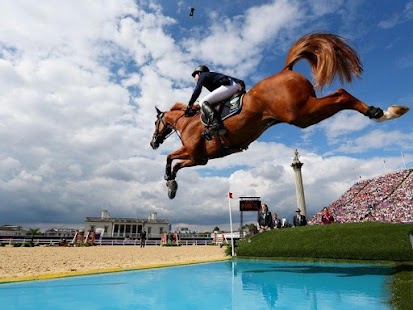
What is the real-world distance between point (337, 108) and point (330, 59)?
914mm

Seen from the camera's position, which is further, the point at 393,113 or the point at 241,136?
the point at 241,136

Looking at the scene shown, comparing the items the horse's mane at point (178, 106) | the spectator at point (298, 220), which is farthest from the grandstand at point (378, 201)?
the horse's mane at point (178, 106)

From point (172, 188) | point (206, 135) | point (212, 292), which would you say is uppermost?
point (206, 135)

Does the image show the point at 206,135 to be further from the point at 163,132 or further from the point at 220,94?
the point at 163,132

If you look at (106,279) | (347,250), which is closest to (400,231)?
(347,250)

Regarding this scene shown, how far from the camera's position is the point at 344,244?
1105 centimetres

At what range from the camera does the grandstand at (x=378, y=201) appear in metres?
34.7

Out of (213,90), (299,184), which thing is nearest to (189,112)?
(213,90)

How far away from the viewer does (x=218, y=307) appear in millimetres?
5117

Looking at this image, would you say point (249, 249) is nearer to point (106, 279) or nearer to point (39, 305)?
point (106, 279)

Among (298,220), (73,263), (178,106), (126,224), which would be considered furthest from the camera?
(126,224)

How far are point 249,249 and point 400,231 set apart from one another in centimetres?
608

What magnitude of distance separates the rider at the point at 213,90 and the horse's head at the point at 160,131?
5.21 ft

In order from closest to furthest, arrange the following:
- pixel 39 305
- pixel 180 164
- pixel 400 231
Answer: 1. pixel 39 305
2. pixel 180 164
3. pixel 400 231
